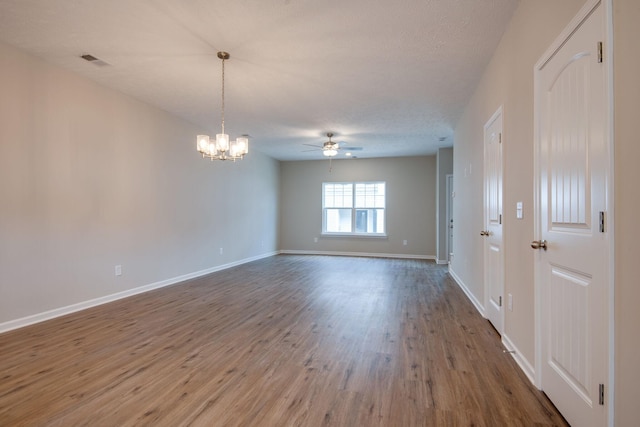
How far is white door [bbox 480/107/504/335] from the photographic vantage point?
9.42 feet

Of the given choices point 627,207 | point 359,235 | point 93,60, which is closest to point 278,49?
point 93,60

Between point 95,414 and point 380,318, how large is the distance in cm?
247

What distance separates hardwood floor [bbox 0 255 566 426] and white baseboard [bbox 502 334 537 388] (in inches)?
2.4

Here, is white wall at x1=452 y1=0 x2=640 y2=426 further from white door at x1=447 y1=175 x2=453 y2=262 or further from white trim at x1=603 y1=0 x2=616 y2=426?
white door at x1=447 y1=175 x2=453 y2=262

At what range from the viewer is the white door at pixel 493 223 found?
2.87 meters

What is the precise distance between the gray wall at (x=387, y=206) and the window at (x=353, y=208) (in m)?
0.17

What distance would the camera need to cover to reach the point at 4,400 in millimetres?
1841

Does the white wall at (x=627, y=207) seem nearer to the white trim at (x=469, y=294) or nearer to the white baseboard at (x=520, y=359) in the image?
the white baseboard at (x=520, y=359)

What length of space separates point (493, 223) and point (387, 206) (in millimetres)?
5532

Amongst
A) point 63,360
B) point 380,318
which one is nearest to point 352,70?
point 380,318

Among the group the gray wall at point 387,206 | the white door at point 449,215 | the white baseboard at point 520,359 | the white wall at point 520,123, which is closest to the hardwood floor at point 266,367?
the white baseboard at point 520,359

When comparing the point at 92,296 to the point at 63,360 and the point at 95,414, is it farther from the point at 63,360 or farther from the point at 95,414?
the point at 95,414

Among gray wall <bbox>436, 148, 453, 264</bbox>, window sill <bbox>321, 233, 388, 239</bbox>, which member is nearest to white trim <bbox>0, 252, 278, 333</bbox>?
window sill <bbox>321, 233, 388, 239</bbox>

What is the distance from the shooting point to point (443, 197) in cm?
735
